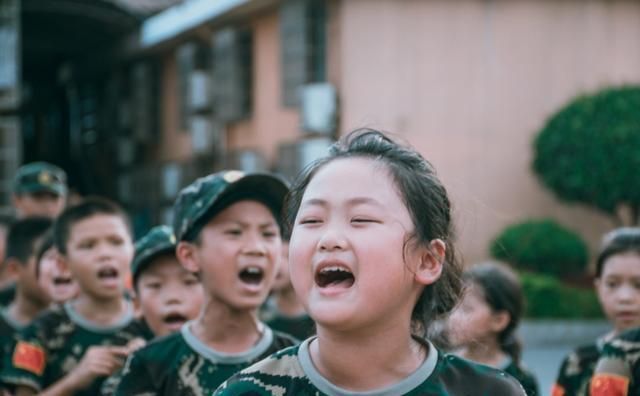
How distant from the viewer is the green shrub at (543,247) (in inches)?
757

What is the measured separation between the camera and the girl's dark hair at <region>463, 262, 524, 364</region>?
6.04 meters

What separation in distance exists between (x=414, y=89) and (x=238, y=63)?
378cm

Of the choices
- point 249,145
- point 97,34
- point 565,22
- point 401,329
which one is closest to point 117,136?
point 97,34

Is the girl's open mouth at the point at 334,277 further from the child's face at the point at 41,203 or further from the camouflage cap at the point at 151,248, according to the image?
the child's face at the point at 41,203

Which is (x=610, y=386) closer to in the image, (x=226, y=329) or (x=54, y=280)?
(x=226, y=329)

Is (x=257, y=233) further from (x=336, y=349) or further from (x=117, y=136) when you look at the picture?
(x=117, y=136)

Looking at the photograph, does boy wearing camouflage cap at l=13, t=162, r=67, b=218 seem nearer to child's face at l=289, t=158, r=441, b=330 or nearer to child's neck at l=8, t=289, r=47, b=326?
child's neck at l=8, t=289, r=47, b=326

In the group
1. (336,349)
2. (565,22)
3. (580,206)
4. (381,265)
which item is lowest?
(580,206)

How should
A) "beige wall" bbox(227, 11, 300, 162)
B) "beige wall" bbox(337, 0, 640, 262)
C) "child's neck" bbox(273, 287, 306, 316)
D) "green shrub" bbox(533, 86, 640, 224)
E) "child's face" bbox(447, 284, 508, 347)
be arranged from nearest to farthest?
"child's face" bbox(447, 284, 508, 347) < "child's neck" bbox(273, 287, 306, 316) < "green shrub" bbox(533, 86, 640, 224) < "beige wall" bbox(337, 0, 640, 262) < "beige wall" bbox(227, 11, 300, 162)

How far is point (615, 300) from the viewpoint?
17.6 feet

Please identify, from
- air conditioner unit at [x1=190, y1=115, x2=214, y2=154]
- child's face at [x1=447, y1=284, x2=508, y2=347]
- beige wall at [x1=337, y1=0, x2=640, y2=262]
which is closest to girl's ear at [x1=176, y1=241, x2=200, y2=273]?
child's face at [x1=447, y1=284, x2=508, y2=347]

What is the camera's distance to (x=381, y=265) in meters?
2.80

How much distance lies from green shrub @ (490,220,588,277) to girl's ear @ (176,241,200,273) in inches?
591

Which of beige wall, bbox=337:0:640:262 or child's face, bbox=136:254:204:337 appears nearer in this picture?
child's face, bbox=136:254:204:337
